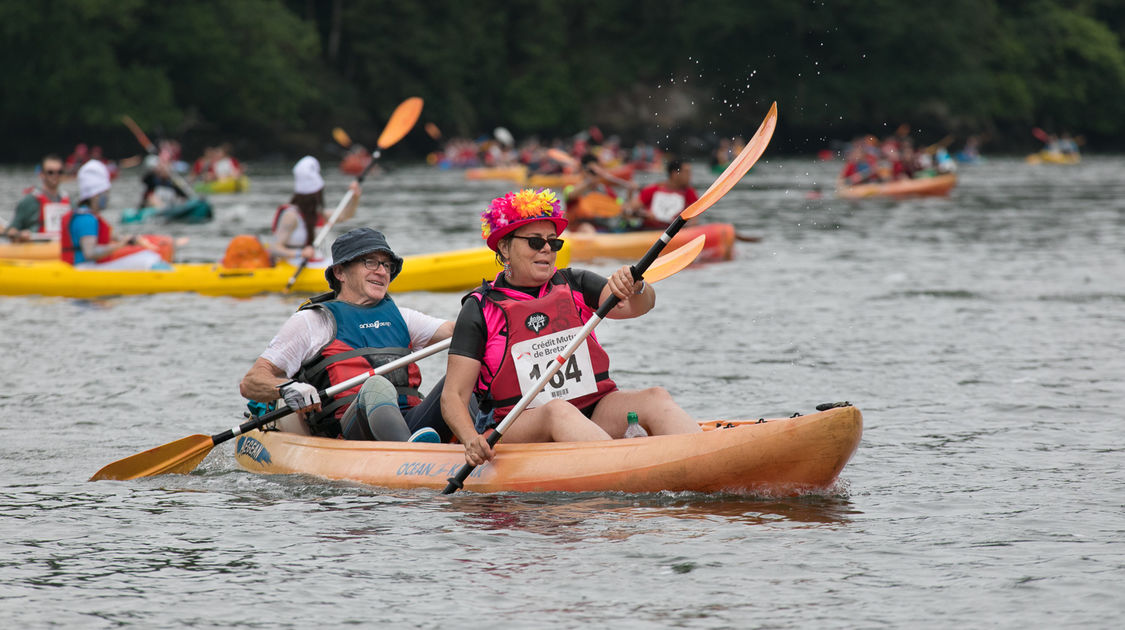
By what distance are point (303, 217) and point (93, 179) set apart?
1.85m

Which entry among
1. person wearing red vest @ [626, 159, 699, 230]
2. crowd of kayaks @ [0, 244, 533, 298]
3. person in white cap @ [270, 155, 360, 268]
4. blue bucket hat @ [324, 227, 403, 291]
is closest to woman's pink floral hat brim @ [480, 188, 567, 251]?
blue bucket hat @ [324, 227, 403, 291]

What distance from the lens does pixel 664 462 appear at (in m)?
5.88

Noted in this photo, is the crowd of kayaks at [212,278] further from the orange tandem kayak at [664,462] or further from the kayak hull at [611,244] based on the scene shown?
the orange tandem kayak at [664,462]

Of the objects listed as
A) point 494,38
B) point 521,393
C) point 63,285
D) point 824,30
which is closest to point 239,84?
point 494,38

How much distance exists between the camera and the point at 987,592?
485 centimetres

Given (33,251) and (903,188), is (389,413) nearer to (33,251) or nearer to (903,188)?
(33,251)

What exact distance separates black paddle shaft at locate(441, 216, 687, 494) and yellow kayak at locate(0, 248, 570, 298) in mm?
7566

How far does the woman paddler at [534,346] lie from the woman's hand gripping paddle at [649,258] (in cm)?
7

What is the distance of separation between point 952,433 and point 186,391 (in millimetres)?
4806

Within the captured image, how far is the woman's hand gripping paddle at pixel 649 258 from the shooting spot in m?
5.67

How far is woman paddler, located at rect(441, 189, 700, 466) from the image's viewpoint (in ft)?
19.1

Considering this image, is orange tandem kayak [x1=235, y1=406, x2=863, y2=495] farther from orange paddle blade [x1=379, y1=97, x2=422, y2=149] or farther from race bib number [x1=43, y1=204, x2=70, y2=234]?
race bib number [x1=43, y1=204, x2=70, y2=234]

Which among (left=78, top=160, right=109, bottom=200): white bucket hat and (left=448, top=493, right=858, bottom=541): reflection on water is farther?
(left=78, top=160, right=109, bottom=200): white bucket hat

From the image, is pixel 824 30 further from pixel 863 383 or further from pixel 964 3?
pixel 863 383
